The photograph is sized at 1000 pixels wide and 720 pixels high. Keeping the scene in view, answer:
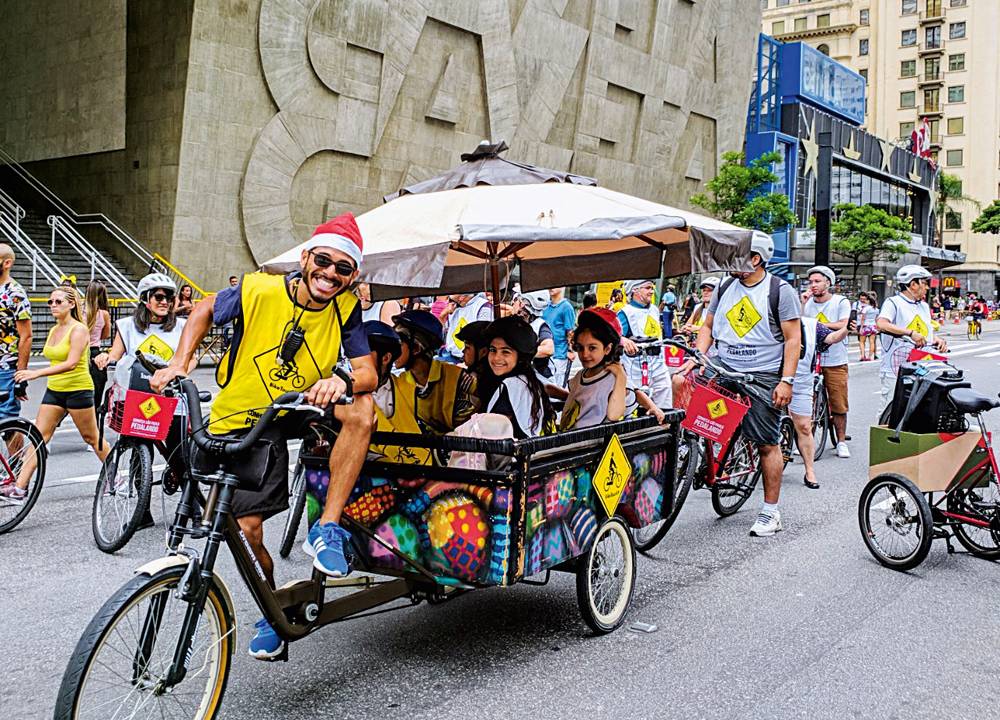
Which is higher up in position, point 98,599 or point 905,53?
point 905,53

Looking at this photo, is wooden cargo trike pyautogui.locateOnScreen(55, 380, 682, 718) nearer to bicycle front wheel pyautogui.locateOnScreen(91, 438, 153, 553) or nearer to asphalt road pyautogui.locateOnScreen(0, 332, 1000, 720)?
asphalt road pyautogui.locateOnScreen(0, 332, 1000, 720)

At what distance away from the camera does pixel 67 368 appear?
7.69 m

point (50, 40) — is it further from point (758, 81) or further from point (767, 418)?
point (758, 81)

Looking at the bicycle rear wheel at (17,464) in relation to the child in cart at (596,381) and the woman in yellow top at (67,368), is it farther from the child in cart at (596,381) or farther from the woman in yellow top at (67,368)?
the child in cart at (596,381)

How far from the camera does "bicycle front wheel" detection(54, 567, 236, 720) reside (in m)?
3.17

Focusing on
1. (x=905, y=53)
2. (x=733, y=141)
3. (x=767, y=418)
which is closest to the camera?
(x=767, y=418)

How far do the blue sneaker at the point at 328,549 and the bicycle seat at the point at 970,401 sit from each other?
4168 mm

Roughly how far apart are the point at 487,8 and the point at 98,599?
29777 mm

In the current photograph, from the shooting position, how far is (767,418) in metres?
7.30

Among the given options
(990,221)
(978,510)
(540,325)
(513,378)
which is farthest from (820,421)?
(990,221)

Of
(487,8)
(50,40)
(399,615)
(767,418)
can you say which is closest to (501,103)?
(487,8)

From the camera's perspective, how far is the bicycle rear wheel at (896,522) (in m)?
6.22

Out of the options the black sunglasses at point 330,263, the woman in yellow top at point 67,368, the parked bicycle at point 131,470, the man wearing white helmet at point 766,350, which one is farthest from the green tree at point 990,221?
the black sunglasses at point 330,263

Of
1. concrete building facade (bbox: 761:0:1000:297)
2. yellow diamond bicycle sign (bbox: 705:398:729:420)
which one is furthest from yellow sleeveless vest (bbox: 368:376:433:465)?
concrete building facade (bbox: 761:0:1000:297)
